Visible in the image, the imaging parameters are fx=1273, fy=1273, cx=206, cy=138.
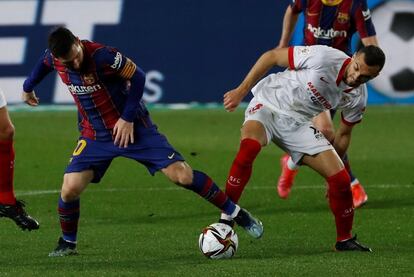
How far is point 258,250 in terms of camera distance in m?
8.45

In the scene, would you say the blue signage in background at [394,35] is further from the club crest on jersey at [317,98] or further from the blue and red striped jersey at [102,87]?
the blue and red striped jersey at [102,87]

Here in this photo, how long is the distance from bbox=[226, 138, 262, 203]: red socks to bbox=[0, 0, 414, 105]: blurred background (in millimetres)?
9949

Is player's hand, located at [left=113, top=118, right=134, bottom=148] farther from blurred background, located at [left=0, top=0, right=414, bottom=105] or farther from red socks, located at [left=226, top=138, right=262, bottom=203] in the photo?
blurred background, located at [left=0, top=0, right=414, bottom=105]

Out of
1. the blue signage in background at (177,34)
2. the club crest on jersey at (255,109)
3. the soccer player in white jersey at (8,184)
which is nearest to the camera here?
the club crest on jersey at (255,109)

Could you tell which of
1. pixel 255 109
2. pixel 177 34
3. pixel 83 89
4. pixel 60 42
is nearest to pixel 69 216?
pixel 83 89

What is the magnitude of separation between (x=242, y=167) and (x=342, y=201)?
70 cm

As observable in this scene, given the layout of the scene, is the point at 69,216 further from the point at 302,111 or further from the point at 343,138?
the point at 343,138

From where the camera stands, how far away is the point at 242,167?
27.6ft

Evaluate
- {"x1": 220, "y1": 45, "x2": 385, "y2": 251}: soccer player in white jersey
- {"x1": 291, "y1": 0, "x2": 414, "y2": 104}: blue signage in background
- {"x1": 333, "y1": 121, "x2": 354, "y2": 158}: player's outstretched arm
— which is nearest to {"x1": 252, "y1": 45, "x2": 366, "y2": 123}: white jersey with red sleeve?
{"x1": 220, "y1": 45, "x2": 385, "y2": 251}: soccer player in white jersey

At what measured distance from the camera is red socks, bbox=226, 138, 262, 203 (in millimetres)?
8414

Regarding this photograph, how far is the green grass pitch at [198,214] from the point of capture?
25.2 feet

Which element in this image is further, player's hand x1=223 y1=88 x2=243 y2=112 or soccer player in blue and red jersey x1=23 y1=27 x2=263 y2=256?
player's hand x1=223 y1=88 x2=243 y2=112

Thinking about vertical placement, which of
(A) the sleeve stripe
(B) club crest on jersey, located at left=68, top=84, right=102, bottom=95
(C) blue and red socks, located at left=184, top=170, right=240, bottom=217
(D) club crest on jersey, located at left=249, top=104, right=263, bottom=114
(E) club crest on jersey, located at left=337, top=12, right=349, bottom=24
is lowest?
(C) blue and red socks, located at left=184, top=170, right=240, bottom=217

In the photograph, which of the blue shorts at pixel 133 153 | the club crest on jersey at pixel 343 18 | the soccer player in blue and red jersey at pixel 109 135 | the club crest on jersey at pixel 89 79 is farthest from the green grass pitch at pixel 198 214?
the club crest on jersey at pixel 343 18
